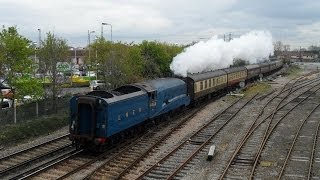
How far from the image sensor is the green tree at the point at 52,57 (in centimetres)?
3028

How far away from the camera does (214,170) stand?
1700cm

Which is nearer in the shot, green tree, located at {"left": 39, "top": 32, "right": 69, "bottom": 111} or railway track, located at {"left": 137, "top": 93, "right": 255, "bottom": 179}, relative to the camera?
railway track, located at {"left": 137, "top": 93, "right": 255, "bottom": 179}

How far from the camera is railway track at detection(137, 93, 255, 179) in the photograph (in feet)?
54.1

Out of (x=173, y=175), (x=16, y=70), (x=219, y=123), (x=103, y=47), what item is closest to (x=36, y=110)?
(x=16, y=70)

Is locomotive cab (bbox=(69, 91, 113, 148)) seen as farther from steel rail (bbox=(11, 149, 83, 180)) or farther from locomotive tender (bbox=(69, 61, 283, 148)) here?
steel rail (bbox=(11, 149, 83, 180))

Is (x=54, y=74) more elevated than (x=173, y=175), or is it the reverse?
(x=54, y=74)

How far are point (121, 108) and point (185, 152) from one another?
3.69 meters

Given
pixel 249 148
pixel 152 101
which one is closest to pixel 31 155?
pixel 152 101

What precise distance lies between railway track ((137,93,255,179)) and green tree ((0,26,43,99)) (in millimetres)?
10576

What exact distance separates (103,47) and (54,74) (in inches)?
531

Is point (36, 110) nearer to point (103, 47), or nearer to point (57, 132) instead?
point (57, 132)

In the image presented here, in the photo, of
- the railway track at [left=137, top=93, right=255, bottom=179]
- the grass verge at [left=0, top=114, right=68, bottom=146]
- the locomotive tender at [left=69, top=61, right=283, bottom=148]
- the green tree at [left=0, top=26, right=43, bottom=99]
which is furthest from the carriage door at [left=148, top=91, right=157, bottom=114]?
the green tree at [left=0, top=26, right=43, bottom=99]

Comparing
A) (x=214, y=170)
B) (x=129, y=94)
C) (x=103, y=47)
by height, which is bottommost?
(x=214, y=170)

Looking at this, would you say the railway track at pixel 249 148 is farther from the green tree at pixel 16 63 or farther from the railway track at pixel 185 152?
the green tree at pixel 16 63
